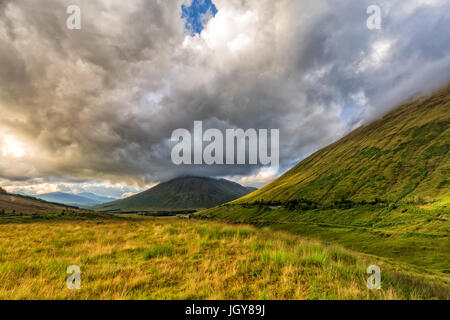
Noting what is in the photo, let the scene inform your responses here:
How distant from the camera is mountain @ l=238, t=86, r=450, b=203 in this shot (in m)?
80.4

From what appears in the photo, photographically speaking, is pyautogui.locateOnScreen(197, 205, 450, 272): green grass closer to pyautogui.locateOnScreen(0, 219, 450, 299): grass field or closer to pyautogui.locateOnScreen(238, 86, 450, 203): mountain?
pyautogui.locateOnScreen(238, 86, 450, 203): mountain

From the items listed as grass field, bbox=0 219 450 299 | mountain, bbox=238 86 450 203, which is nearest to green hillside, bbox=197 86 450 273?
mountain, bbox=238 86 450 203

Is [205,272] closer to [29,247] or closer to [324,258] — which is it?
[324,258]

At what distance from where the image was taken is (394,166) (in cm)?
10444

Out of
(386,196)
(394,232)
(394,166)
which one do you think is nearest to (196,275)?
(394,232)

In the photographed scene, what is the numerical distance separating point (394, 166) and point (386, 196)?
37.0 meters

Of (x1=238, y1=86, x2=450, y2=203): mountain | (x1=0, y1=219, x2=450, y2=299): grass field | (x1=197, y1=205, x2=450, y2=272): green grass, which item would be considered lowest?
(x1=197, y1=205, x2=450, y2=272): green grass

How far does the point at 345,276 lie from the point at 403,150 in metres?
156

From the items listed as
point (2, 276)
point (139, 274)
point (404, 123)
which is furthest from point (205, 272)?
point (404, 123)

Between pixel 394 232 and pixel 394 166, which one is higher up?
pixel 394 166

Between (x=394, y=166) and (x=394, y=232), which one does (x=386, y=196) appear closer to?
(x=394, y=166)

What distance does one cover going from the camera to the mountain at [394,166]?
80438mm

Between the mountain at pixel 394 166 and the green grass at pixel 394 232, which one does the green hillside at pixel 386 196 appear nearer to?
the mountain at pixel 394 166

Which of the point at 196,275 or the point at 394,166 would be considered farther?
the point at 394,166
